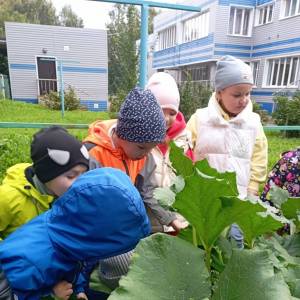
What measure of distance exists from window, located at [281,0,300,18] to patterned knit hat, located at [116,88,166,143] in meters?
13.6

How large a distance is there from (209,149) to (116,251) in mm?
1080

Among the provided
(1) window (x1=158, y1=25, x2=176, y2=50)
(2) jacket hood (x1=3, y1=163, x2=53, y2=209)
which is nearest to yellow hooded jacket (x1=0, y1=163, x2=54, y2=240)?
(2) jacket hood (x1=3, y1=163, x2=53, y2=209)

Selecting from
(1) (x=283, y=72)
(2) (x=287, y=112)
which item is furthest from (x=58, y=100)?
(1) (x=283, y=72)

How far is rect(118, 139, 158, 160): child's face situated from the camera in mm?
1142

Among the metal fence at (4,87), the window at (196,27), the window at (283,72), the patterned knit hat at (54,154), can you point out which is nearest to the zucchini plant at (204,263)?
the patterned knit hat at (54,154)

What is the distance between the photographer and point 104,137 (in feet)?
4.03

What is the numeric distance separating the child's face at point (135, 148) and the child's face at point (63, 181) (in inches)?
8.0

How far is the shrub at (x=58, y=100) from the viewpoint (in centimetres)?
1100

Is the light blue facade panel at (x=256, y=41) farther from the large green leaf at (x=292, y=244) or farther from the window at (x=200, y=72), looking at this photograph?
the large green leaf at (x=292, y=244)

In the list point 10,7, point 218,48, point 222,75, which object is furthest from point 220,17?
point 10,7

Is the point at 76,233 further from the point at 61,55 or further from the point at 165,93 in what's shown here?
the point at 61,55

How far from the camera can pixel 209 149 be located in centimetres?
155

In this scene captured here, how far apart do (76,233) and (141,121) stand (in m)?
0.63

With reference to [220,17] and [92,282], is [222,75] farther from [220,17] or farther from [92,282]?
[220,17]
